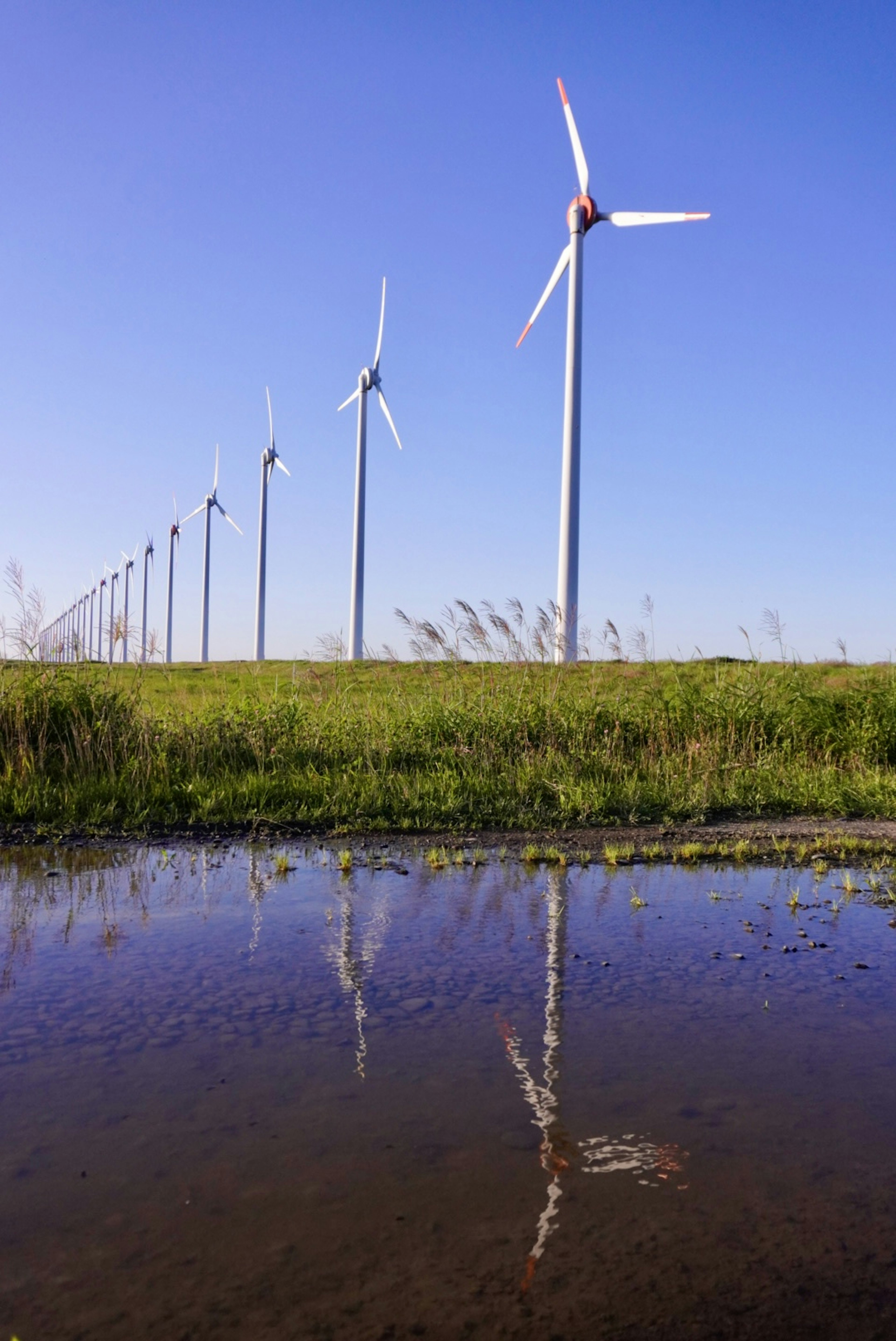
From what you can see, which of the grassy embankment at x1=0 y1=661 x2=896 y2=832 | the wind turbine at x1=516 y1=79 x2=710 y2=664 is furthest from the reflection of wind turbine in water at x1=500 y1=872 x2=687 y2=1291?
the wind turbine at x1=516 y1=79 x2=710 y2=664

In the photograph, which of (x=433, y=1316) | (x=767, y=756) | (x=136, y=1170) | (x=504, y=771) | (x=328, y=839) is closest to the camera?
(x=433, y=1316)

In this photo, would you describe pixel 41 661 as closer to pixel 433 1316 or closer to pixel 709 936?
pixel 709 936

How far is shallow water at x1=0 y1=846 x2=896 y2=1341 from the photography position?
2260 millimetres

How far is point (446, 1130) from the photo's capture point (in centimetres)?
297

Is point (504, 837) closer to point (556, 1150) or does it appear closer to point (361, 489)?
point (556, 1150)

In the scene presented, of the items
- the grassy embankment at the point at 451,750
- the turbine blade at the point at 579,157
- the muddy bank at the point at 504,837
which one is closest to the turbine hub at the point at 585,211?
the turbine blade at the point at 579,157

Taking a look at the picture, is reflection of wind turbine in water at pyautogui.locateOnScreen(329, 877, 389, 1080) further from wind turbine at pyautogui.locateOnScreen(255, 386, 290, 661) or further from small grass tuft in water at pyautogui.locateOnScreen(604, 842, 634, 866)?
wind turbine at pyautogui.locateOnScreen(255, 386, 290, 661)

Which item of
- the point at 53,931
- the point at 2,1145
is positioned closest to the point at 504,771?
the point at 53,931

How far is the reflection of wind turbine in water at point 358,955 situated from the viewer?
3.79 metres

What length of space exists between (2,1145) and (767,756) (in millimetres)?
9607

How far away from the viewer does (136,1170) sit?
275cm

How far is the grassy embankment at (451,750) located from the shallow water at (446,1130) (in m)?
3.62

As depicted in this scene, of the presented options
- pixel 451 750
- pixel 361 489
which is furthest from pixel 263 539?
pixel 451 750

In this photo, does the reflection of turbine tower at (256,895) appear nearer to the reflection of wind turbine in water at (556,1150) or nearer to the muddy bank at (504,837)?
the muddy bank at (504,837)
